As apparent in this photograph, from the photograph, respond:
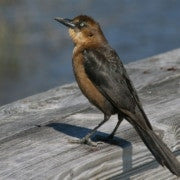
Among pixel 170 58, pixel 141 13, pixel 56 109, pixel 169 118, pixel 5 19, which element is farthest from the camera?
pixel 141 13

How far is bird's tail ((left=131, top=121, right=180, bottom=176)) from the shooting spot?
3531 millimetres

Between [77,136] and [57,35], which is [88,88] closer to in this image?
[77,136]

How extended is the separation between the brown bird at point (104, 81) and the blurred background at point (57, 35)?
5854 millimetres

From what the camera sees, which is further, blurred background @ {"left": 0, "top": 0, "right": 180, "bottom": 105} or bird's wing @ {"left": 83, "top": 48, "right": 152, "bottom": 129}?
blurred background @ {"left": 0, "top": 0, "right": 180, "bottom": 105}

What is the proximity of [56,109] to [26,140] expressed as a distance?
0.71 metres

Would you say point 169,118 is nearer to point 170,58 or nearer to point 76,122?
point 76,122

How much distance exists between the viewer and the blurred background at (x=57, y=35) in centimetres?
1157

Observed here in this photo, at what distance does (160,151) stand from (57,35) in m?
9.68

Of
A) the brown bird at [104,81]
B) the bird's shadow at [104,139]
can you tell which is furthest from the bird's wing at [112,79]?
the bird's shadow at [104,139]

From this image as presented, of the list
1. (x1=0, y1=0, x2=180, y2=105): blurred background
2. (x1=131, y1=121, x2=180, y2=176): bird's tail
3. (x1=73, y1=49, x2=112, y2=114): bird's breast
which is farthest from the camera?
(x1=0, y1=0, x2=180, y2=105): blurred background

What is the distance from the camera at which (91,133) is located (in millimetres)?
3930

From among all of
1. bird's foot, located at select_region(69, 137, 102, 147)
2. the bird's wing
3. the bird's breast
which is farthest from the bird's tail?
the bird's breast

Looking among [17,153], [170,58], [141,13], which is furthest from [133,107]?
[141,13]

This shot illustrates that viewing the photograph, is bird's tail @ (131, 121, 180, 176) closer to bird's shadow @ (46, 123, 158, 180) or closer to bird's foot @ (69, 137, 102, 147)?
bird's shadow @ (46, 123, 158, 180)
